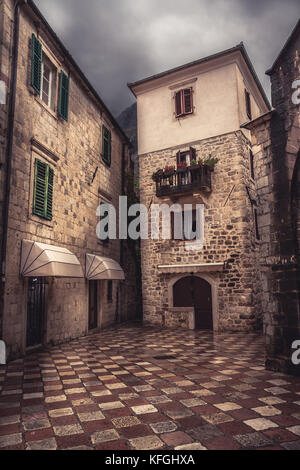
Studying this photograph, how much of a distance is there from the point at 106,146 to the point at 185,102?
4.03 m

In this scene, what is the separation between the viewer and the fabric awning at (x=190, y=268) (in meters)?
12.0

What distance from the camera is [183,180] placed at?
12.8 m

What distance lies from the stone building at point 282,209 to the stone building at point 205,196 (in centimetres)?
532

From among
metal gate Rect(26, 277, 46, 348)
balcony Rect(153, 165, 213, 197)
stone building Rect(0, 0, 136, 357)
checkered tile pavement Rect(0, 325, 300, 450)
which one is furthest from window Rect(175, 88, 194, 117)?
checkered tile pavement Rect(0, 325, 300, 450)

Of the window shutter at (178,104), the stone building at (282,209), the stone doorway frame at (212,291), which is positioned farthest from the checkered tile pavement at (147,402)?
the window shutter at (178,104)

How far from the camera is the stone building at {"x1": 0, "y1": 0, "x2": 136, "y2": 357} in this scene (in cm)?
750

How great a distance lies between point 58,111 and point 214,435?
31.7 feet

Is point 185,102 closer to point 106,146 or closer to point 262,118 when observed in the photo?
point 106,146

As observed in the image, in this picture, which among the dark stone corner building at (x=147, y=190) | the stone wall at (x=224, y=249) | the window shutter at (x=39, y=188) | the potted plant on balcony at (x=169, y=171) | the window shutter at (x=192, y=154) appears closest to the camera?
the dark stone corner building at (x=147, y=190)

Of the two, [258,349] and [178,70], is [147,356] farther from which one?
[178,70]

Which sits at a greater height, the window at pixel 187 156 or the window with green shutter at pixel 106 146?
the window with green shutter at pixel 106 146

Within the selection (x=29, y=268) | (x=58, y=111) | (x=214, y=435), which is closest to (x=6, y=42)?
(x=58, y=111)

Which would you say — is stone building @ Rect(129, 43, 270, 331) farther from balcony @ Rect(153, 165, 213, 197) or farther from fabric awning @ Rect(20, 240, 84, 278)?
fabric awning @ Rect(20, 240, 84, 278)

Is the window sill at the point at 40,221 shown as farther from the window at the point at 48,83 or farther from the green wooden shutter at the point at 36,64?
the window at the point at 48,83
